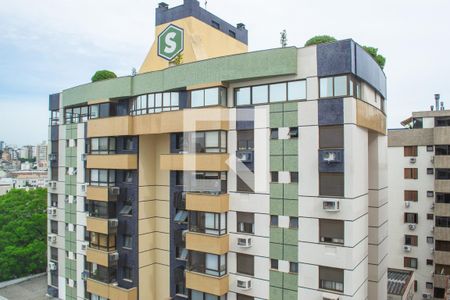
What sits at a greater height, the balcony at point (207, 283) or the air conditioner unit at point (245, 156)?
the air conditioner unit at point (245, 156)

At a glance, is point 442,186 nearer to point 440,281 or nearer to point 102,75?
point 440,281

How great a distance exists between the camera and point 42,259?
29688 mm

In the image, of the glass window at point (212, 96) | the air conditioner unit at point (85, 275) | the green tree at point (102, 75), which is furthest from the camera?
the green tree at point (102, 75)

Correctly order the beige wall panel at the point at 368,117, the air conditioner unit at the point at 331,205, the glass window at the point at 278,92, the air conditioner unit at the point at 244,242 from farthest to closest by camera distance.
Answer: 1. the air conditioner unit at the point at 244,242
2. the glass window at the point at 278,92
3. the beige wall panel at the point at 368,117
4. the air conditioner unit at the point at 331,205

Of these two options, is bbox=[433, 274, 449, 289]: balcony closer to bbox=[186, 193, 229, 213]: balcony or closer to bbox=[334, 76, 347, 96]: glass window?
bbox=[186, 193, 229, 213]: balcony

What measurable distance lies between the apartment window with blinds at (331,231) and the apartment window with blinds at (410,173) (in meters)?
18.5

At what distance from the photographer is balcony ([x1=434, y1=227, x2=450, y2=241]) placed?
2577 cm

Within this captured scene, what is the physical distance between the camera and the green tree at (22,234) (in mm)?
28828

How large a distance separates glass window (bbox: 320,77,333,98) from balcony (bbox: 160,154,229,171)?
4.88m

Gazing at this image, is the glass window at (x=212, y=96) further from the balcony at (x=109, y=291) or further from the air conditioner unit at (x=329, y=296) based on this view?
the balcony at (x=109, y=291)

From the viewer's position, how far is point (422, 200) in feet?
89.7

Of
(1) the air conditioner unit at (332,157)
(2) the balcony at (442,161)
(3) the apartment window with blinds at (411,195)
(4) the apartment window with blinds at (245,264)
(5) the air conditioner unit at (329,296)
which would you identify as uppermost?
(1) the air conditioner unit at (332,157)

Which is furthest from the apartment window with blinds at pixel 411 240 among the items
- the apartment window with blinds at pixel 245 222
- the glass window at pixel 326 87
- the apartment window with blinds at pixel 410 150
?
the glass window at pixel 326 87

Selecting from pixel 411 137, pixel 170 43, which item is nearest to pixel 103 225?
pixel 170 43
